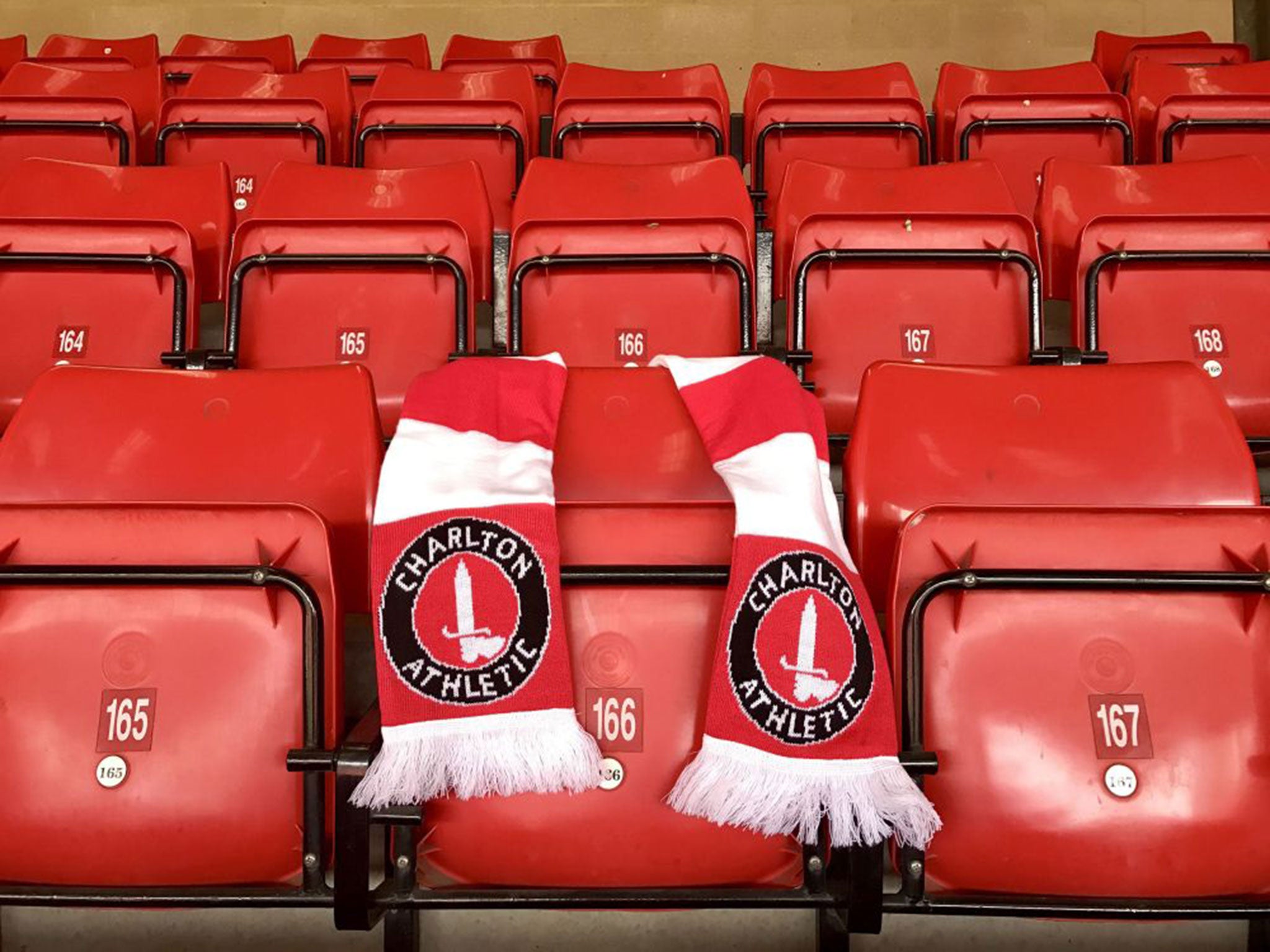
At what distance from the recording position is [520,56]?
3125 millimetres

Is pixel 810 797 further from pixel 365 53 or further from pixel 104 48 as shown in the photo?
pixel 104 48

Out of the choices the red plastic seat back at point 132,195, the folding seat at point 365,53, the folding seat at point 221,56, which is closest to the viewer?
the red plastic seat back at point 132,195

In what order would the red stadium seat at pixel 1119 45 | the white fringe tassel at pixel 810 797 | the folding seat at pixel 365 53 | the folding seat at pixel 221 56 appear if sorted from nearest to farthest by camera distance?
the white fringe tassel at pixel 810 797, the folding seat at pixel 221 56, the folding seat at pixel 365 53, the red stadium seat at pixel 1119 45

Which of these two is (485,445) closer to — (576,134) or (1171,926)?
(1171,926)

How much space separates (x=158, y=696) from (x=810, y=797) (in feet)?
1.52

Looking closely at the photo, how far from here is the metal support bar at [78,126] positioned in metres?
2.05

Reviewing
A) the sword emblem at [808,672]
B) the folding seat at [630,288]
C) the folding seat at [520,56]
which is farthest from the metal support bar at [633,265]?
the folding seat at [520,56]

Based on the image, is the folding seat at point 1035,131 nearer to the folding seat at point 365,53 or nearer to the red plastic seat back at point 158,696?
the folding seat at point 365,53

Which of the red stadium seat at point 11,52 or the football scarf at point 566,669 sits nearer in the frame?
the football scarf at point 566,669

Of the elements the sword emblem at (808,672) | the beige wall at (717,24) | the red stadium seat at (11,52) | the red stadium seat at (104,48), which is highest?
the beige wall at (717,24)

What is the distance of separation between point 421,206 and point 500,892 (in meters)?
1.22

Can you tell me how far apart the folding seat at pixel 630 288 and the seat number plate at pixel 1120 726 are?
2.33 ft

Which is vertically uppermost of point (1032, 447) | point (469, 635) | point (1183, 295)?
point (1183, 295)

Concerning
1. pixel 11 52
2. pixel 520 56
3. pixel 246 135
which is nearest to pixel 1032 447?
pixel 246 135
